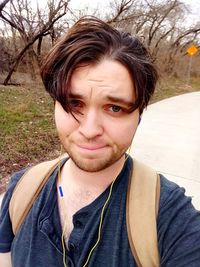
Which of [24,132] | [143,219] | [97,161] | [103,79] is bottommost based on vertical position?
[24,132]

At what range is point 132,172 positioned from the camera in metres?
1.10

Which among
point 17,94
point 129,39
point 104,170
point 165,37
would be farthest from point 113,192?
point 165,37

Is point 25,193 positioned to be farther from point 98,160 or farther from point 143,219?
point 143,219

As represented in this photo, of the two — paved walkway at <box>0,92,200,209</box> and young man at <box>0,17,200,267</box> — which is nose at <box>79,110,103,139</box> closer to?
young man at <box>0,17,200,267</box>

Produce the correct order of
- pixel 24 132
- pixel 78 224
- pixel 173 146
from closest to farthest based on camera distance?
1. pixel 78 224
2. pixel 24 132
3. pixel 173 146

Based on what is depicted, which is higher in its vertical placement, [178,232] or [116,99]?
[116,99]

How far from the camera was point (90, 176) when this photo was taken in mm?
1138

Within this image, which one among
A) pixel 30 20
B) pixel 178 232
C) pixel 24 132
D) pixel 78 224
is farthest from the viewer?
pixel 30 20

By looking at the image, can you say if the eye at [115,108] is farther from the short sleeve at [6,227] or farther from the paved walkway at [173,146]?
the paved walkway at [173,146]

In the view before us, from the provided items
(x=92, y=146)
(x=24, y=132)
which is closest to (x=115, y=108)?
(x=92, y=146)

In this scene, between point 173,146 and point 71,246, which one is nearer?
point 71,246

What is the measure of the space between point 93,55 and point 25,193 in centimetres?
54

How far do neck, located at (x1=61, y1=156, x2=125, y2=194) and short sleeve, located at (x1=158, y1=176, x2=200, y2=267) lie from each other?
0.65 ft

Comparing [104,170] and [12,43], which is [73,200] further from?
[12,43]
